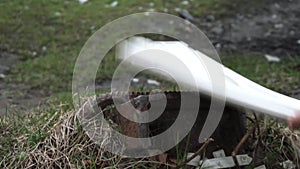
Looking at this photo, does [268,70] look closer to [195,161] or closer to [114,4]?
[114,4]

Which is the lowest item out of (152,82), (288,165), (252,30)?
(288,165)

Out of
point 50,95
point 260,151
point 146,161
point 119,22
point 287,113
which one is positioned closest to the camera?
point 287,113

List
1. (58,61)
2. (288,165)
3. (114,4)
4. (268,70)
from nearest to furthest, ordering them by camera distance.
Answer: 1. (288,165)
2. (268,70)
3. (58,61)
4. (114,4)

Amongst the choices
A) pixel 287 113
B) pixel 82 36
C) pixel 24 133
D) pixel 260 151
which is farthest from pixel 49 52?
pixel 287 113

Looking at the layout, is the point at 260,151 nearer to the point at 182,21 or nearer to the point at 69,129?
the point at 69,129

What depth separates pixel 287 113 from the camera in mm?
2305

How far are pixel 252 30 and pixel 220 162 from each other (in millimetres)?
3925

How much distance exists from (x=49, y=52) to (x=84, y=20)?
0.81 meters

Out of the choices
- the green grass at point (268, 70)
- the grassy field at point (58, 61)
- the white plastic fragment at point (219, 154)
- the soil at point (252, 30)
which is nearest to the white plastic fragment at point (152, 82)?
the grassy field at point (58, 61)

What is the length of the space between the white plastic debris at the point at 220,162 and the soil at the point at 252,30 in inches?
103

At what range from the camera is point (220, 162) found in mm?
2744

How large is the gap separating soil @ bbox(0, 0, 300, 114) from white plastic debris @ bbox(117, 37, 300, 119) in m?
2.34

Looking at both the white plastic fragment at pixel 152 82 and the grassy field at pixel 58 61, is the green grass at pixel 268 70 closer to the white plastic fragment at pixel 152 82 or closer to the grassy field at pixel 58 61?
the grassy field at pixel 58 61

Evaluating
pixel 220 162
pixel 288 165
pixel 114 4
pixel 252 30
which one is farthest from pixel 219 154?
pixel 114 4
